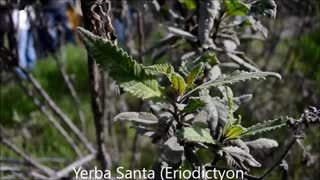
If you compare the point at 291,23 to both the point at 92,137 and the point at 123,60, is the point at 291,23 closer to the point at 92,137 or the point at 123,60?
the point at 92,137

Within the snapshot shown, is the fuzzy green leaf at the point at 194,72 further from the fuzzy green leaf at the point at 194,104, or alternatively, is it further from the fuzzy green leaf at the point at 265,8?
the fuzzy green leaf at the point at 265,8

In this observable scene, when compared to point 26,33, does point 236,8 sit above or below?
above

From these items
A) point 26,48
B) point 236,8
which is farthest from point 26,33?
point 236,8

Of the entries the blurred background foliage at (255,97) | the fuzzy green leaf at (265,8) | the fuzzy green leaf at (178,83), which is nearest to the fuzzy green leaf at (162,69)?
the fuzzy green leaf at (178,83)

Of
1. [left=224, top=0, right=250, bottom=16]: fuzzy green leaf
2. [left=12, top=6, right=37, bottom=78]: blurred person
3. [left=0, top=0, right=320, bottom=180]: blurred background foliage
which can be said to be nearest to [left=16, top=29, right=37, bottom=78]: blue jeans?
[left=12, top=6, right=37, bottom=78]: blurred person

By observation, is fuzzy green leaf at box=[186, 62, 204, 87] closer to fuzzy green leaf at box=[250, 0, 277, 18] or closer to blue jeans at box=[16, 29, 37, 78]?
fuzzy green leaf at box=[250, 0, 277, 18]

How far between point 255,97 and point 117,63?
1.87 metres

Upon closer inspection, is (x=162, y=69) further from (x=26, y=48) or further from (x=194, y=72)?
(x=26, y=48)

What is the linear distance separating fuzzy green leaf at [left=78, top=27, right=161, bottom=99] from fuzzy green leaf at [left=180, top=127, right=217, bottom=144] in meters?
0.12

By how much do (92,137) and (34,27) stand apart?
1.14 meters

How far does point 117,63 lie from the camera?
3.18ft

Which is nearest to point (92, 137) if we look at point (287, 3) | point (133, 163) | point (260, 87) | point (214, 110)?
point (133, 163)

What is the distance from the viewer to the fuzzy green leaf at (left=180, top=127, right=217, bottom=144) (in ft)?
3.50

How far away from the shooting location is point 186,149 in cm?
125
